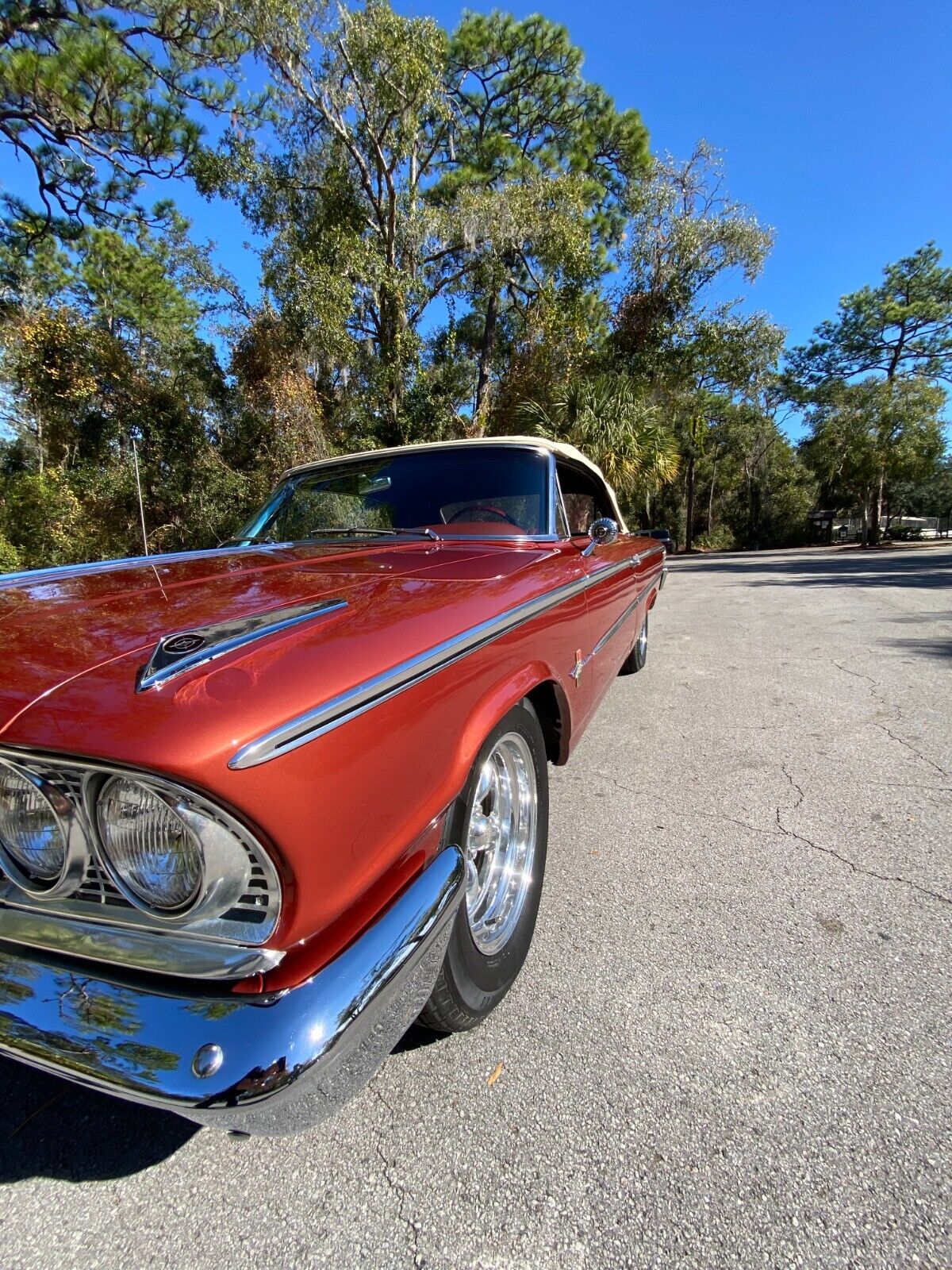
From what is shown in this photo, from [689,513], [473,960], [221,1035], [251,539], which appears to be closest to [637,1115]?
[473,960]

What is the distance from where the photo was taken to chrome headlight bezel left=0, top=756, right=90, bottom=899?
99 centimetres

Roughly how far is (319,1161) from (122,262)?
55.7 ft

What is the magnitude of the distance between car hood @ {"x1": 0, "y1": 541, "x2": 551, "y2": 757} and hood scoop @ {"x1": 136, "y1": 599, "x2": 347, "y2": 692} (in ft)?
0.06

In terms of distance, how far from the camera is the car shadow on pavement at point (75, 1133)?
4.19 feet

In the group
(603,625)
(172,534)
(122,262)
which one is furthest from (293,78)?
(603,625)

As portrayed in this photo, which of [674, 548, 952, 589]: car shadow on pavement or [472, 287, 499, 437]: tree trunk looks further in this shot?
[472, 287, 499, 437]: tree trunk

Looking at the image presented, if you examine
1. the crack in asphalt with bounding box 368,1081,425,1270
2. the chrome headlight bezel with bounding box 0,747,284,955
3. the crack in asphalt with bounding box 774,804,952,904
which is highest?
Result: the chrome headlight bezel with bounding box 0,747,284,955

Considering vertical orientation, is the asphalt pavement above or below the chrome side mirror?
below

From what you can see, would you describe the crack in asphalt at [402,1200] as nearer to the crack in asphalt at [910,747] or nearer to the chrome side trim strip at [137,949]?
the chrome side trim strip at [137,949]

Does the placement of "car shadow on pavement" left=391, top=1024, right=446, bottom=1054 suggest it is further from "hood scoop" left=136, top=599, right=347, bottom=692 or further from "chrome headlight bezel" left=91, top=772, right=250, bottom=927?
"hood scoop" left=136, top=599, right=347, bottom=692

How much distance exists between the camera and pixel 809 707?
393cm

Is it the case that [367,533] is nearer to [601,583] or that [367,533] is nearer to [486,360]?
[601,583]

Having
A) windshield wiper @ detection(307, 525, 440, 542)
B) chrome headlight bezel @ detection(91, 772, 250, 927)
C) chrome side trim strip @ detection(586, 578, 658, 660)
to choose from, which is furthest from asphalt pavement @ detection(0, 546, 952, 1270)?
windshield wiper @ detection(307, 525, 440, 542)

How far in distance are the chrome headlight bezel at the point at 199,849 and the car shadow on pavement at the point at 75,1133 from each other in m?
0.75
